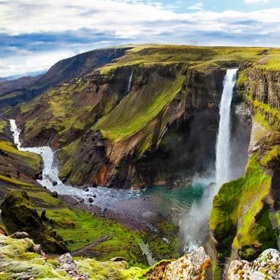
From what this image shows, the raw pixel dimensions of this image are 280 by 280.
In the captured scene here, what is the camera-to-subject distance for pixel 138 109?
14338 centimetres

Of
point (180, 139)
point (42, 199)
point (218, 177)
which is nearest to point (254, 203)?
point (218, 177)

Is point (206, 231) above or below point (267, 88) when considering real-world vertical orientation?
below

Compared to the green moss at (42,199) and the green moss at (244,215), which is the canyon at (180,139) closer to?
the green moss at (244,215)

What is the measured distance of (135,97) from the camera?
151250 mm

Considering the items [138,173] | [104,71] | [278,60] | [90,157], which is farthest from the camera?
[104,71]

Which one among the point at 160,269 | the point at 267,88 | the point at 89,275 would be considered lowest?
the point at 89,275

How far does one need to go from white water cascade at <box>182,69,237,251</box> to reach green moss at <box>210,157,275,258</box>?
9.70 metres

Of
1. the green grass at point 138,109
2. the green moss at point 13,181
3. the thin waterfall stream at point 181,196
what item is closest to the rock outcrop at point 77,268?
the thin waterfall stream at point 181,196

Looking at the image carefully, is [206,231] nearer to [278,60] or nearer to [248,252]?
[248,252]

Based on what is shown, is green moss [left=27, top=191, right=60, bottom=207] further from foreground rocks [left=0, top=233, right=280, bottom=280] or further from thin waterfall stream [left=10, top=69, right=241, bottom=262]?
foreground rocks [left=0, top=233, right=280, bottom=280]

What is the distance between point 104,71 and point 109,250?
432 feet

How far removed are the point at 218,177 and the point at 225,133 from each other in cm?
1046

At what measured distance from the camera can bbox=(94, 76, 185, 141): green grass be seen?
129 metres

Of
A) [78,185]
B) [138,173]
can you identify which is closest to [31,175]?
[78,185]
